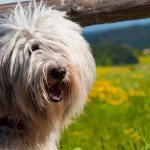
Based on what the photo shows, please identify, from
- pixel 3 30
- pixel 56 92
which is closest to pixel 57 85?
pixel 56 92

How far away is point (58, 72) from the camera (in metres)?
5.15

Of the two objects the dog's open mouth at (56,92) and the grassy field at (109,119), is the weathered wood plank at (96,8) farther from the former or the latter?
the grassy field at (109,119)

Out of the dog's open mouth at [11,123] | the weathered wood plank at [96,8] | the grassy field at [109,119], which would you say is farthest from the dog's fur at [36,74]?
the grassy field at [109,119]

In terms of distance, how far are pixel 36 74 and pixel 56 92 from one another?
28 cm

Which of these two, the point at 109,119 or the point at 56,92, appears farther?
Answer: the point at 109,119

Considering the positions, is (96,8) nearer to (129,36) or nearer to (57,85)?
(57,85)

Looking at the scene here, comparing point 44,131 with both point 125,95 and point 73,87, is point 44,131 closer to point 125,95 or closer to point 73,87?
point 73,87

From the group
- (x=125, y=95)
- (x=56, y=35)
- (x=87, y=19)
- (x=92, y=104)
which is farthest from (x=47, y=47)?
(x=125, y=95)

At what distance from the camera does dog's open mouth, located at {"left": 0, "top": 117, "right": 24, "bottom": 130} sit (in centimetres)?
546

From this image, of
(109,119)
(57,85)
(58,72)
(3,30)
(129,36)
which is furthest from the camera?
(129,36)

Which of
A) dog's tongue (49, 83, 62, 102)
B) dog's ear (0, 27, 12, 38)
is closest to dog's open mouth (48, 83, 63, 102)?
dog's tongue (49, 83, 62, 102)

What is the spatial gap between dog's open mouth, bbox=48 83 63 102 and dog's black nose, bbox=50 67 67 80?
6.3 inches

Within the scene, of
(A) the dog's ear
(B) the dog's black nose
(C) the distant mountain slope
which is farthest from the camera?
(C) the distant mountain slope

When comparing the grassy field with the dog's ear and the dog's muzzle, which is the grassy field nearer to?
the dog's muzzle
